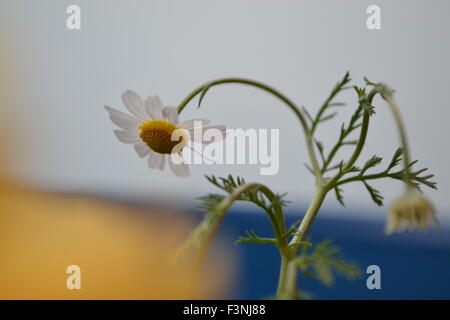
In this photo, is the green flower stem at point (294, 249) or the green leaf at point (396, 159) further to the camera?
the green leaf at point (396, 159)

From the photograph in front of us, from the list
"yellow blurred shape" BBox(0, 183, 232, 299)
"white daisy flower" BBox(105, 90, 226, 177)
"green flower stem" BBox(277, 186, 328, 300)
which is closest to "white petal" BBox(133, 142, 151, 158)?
"white daisy flower" BBox(105, 90, 226, 177)

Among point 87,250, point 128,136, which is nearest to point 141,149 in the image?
point 128,136

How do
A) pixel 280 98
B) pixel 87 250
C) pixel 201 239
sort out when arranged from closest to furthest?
pixel 201 239 < pixel 280 98 < pixel 87 250

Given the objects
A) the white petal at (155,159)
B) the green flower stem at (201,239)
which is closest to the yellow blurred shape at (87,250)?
the white petal at (155,159)

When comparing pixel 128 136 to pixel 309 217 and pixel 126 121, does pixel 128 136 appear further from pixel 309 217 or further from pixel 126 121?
pixel 309 217

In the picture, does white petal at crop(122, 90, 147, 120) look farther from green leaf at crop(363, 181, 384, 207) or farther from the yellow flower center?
green leaf at crop(363, 181, 384, 207)

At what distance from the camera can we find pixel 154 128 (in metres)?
0.35

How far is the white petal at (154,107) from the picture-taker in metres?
0.33

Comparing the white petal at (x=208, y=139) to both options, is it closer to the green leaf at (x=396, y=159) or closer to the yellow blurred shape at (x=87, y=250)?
the green leaf at (x=396, y=159)

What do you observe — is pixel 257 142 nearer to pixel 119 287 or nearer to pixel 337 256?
pixel 337 256

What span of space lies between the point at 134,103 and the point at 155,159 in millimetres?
42

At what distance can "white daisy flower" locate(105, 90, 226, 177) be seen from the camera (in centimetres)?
34

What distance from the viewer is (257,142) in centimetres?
46
